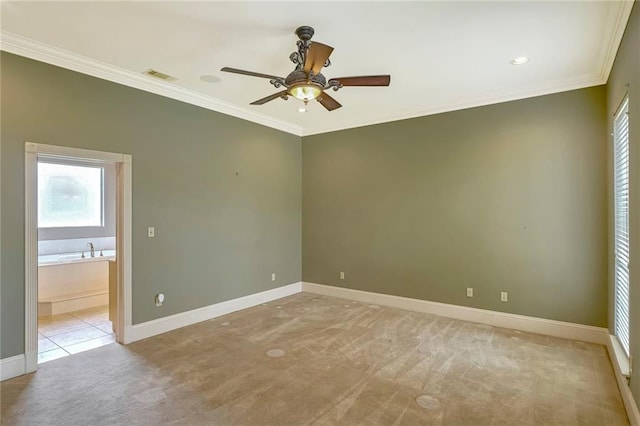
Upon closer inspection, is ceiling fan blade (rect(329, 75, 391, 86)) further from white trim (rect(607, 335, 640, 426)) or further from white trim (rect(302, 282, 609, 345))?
white trim (rect(302, 282, 609, 345))

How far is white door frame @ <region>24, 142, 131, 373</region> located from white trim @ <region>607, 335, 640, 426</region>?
451 centimetres

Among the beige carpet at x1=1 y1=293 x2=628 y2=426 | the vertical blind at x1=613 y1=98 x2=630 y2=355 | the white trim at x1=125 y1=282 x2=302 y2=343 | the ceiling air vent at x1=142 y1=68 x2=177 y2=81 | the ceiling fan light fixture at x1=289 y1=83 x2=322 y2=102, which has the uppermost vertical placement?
the ceiling air vent at x1=142 y1=68 x2=177 y2=81

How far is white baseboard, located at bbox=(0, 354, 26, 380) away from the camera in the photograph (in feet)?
9.31

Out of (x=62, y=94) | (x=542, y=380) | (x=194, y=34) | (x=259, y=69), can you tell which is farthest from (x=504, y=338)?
(x=62, y=94)

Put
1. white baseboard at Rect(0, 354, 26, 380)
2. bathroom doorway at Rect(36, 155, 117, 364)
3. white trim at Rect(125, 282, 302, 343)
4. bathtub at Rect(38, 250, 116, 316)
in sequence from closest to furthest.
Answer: white baseboard at Rect(0, 354, 26, 380) → white trim at Rect(125, 282, 302, 343) → bathroom doorway at Rect(36, 155, 117, 364) → bathtub at Rect(38, 250, 116, 316)

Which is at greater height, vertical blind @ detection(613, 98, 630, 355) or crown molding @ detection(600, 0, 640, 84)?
crown molding @ detection(600, 0, 640, 84)

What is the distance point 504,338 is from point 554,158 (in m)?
2.21

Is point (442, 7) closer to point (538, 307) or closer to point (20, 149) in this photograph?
point (538, 307)

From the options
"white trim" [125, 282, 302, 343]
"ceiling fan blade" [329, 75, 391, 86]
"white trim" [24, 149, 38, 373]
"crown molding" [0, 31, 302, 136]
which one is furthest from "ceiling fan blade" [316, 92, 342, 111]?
"white trim" [125, 282, 302, 343]

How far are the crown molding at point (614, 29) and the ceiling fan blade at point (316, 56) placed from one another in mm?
2112

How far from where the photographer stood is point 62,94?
126 inches

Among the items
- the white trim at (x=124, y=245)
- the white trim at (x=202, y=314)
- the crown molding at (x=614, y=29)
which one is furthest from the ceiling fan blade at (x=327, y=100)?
the white trim at (x=202, y=314)

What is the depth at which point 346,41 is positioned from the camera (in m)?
2.90

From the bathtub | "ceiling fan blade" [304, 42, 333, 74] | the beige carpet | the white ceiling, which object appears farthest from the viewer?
the bathtub
